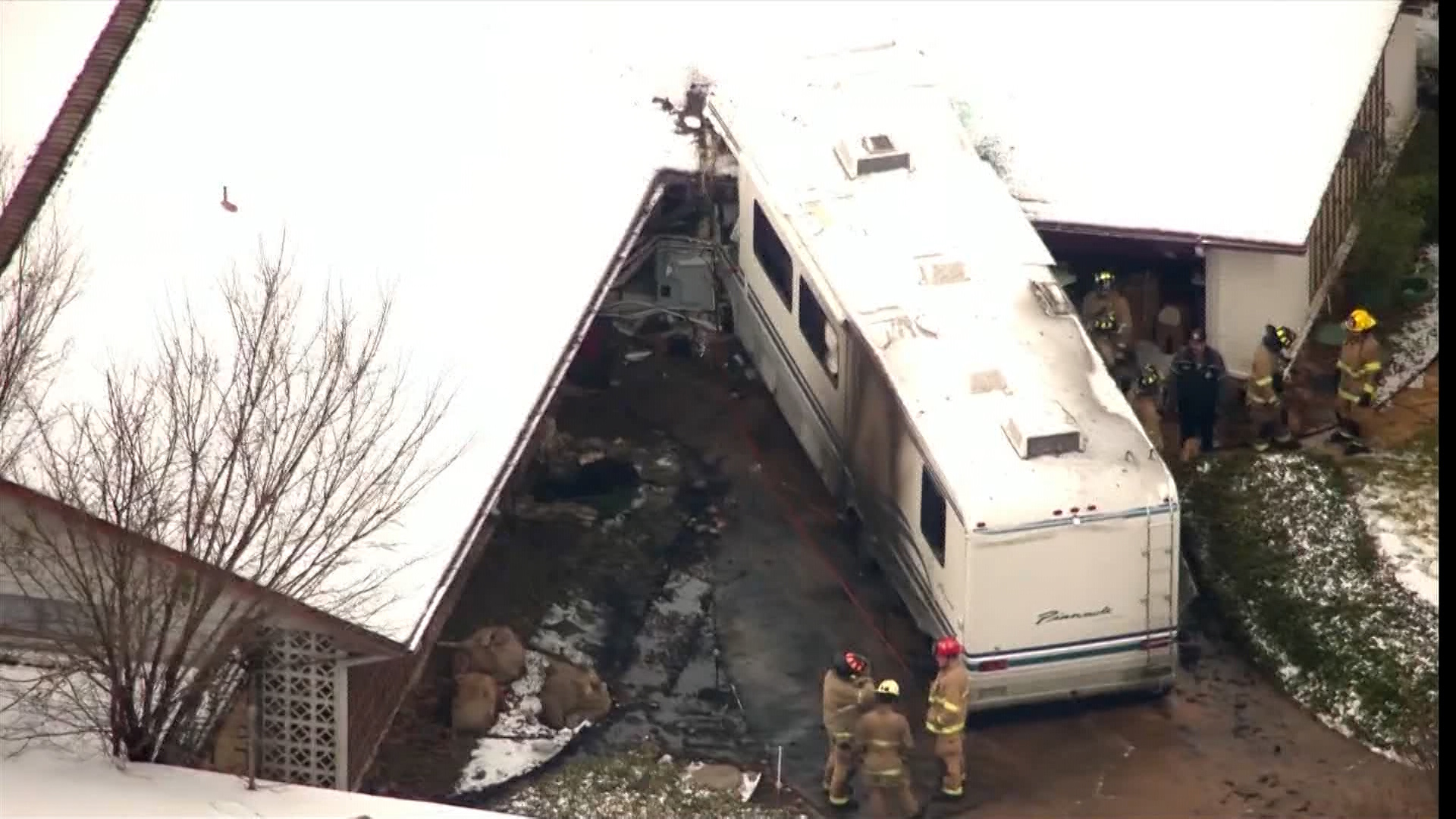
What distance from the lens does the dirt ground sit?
89.0 feet

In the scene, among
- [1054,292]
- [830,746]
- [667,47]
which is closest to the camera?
[830,746]

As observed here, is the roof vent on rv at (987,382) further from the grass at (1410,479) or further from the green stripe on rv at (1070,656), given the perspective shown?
the grass at (1410,479)

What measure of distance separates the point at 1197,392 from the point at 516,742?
7015mm

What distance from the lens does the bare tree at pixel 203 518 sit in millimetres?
24422

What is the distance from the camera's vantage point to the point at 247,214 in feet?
100

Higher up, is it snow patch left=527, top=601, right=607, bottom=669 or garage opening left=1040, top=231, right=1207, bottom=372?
garage opening left=1040, top=231, right=1207, bottom=372

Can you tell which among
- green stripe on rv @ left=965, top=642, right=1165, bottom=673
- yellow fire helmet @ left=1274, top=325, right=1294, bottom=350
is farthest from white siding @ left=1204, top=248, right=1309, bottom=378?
green stripe on rv @ left=965, top=642, right=1165, bottom=673

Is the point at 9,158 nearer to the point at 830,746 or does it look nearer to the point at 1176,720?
the point at 830,746

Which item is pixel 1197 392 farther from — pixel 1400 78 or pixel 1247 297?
pixel 1400 78

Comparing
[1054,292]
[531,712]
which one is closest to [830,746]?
[531,712]

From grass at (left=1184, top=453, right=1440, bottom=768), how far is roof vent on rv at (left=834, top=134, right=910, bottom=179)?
3764mm

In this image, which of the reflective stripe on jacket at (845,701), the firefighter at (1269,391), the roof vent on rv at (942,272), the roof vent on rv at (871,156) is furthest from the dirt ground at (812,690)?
the firefighter at (1269,391)

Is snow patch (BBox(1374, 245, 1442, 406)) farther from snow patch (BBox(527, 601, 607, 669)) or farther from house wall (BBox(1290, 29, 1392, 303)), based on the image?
snow patch (BBox(527, 601, 607, 669))

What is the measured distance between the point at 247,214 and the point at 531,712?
5.42 m
